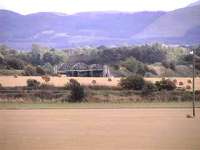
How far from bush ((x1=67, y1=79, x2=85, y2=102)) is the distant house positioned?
2.12 m

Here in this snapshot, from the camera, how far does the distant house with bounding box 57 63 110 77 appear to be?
1814 cm

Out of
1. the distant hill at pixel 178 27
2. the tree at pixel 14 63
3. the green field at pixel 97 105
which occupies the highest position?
the distant hill at pixel 178 27

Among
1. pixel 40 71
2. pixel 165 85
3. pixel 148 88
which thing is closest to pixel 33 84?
pixel 40 71

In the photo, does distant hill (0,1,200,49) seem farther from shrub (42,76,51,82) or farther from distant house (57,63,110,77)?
shrub (42,76,51,82)

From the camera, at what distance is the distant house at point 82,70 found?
714 inches

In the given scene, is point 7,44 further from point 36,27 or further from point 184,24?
point 184,24

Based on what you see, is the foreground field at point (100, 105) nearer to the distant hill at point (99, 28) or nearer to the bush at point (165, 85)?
the bush at point (165, 85)

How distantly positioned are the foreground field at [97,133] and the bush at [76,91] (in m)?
A: 3.88

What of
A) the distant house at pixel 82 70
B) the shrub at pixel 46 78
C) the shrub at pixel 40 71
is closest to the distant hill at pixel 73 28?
the shrub at pixel 40 71

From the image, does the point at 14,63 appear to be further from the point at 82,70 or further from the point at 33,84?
the point at 33,84

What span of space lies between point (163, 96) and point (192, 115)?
495cm

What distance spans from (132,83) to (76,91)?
2371 millimetres

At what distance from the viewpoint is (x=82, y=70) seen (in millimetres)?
18859

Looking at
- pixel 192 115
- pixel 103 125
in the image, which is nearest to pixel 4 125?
pixel 103 125
